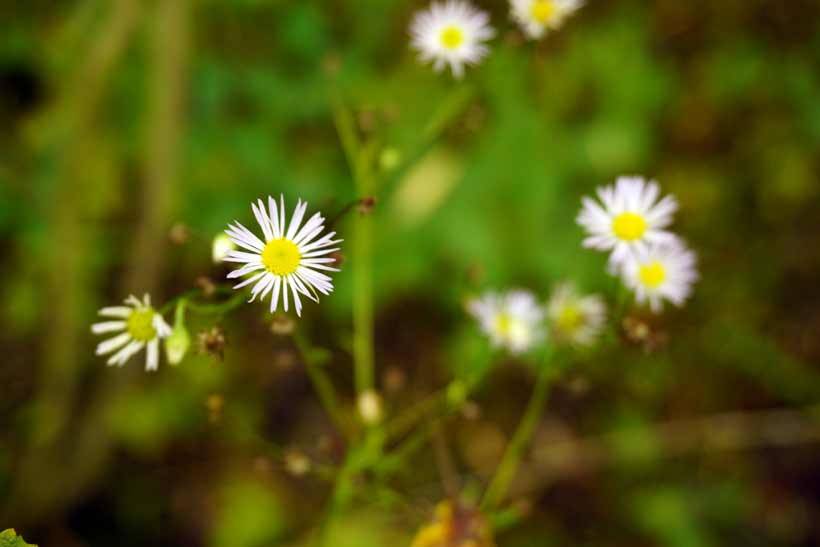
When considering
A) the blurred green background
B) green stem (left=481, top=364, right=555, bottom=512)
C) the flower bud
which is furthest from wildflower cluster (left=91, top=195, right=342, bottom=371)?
green stem (left=481, top=364, right=555, bottom=512)

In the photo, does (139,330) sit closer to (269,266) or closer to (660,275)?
(269,266)

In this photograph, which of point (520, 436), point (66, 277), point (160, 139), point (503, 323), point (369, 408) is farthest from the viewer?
point (520, 436)

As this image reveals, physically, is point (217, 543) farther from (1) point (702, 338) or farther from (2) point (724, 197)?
(2) point (724, 197)

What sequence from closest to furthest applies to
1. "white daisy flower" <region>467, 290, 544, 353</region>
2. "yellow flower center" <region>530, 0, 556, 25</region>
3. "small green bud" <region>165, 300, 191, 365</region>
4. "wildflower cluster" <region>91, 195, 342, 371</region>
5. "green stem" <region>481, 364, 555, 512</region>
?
"wildflower cluster" <region>91, 195, 342, 371</region> < "small green bud" <region>165, 300, 191, 365</region> < "yellow flower center" <region>530, 0, 556, 25</region> < "white daisy flower" <region>467, 290, 544, 353</region> < "green stem" <region>481, 364, 555, 512</region>

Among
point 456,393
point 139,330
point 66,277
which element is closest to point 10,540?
point 139,330

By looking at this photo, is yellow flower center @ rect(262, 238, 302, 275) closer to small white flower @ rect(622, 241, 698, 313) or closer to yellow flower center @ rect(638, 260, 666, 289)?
small white flower @ rect(622, 241, 698, 313)

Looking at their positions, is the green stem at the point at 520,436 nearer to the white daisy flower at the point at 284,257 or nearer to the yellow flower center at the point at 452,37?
the yellow flower center at the point at 452,37
